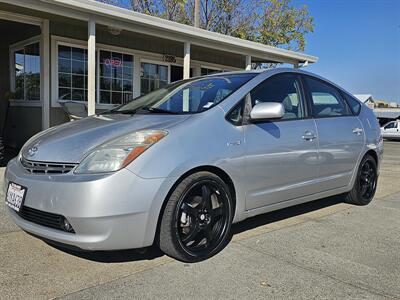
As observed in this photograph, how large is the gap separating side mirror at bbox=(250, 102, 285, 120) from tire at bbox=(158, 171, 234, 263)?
26.7 inches

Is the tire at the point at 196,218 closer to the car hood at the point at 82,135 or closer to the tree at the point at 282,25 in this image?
the car hood at the point at 82,135

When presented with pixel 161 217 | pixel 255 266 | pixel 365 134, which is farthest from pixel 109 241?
pixel 365 134

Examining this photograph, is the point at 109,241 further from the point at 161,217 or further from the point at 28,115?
the point at 28,115

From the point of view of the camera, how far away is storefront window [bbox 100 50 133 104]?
10422 mm

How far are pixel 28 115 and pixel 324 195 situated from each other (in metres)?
7.31

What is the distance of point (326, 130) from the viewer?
4.61 metres

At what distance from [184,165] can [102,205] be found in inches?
26.8

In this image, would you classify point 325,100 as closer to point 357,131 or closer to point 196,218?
point 357,131

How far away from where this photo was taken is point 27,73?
9.73m

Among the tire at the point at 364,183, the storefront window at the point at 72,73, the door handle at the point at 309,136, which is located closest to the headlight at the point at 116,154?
the door handle at the point at 309,136

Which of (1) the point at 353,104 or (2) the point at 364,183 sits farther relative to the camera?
(2) the point at 364,183

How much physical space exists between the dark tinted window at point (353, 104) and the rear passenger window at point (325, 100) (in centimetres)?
11

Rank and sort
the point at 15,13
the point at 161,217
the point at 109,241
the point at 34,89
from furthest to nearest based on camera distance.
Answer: the point at 34,89 < the point at 15,13 < the point at 161,217 < the point at 109,241

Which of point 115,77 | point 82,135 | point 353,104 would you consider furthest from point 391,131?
point 82,135
